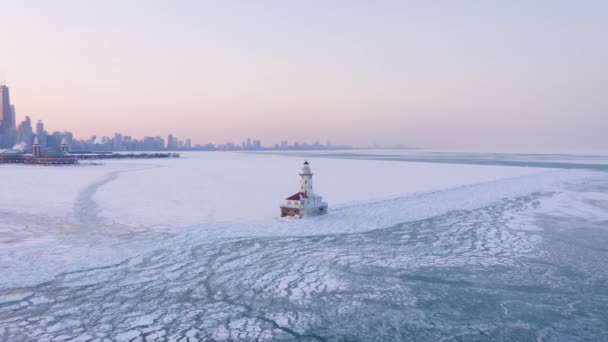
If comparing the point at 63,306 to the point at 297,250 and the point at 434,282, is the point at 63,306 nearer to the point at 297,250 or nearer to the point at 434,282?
the point at 297,250

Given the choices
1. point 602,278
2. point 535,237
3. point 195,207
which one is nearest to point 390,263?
point 602,278

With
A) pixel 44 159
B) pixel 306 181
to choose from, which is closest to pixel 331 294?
pixel 306 181

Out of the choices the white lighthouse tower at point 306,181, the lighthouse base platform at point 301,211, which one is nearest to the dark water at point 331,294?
the lighthouse base platform at point 301,211

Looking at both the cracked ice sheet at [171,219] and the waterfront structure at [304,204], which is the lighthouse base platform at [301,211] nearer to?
the waterfront structure at [304,204]

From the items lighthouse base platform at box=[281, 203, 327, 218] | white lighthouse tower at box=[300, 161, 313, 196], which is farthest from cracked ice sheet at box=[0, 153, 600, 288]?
white lighthouse tower at box=[300, 161, 313, 196]

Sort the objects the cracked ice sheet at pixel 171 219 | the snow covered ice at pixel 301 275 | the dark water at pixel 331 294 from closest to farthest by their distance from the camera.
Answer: the dark water at pixel 331 294 → the snow covered ice at pixel 301 275 → the cracked ice sheet at pixel 171 219

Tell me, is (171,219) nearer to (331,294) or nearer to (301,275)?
(301,275)
